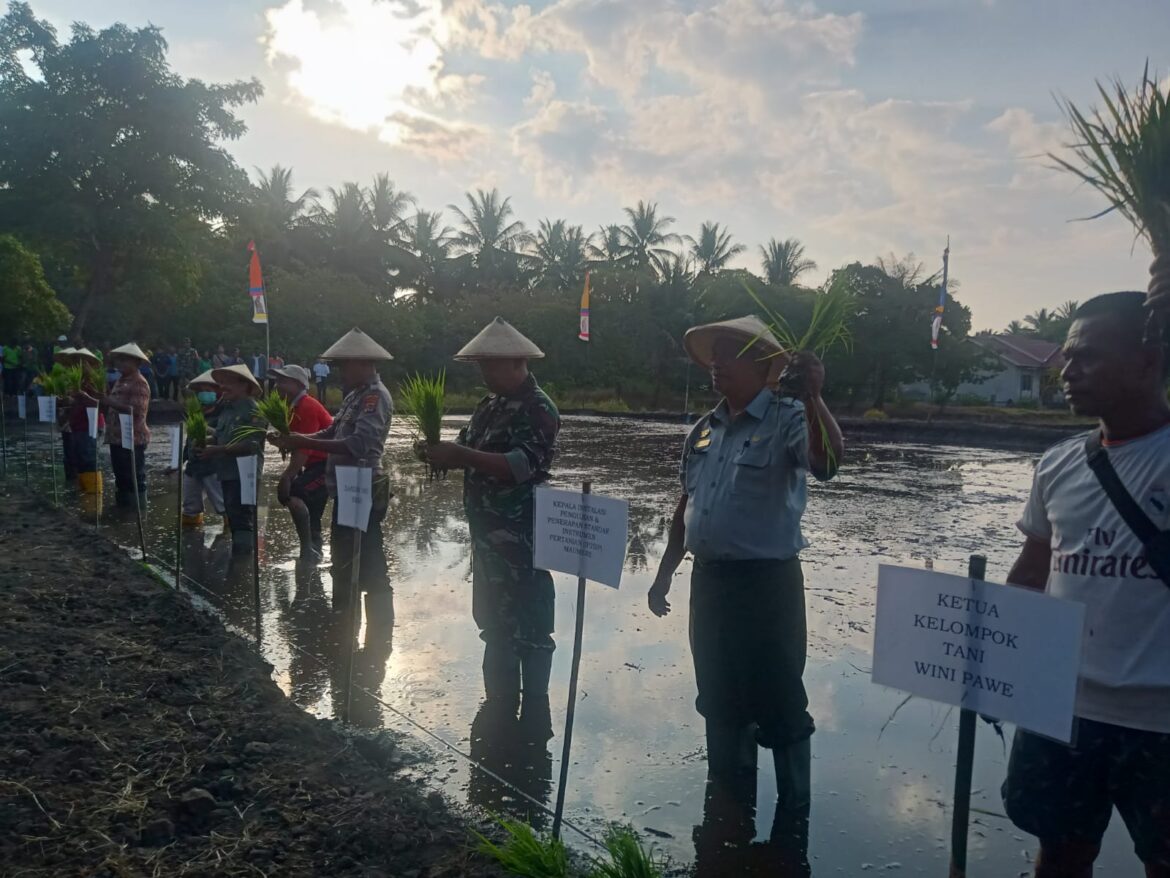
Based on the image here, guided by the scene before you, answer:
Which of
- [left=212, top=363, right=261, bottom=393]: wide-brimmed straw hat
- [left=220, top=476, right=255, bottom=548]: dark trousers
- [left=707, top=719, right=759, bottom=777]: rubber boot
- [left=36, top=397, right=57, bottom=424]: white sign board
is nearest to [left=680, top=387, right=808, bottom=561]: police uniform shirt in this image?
[left=707, top=719, right=759, bottom=777]: rubber boot

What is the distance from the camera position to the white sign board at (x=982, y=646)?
6.48ft

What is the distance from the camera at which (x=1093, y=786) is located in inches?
91.0

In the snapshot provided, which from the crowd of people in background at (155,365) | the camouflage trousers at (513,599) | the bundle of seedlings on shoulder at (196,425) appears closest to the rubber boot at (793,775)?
the camouflage trousers at (513,599)

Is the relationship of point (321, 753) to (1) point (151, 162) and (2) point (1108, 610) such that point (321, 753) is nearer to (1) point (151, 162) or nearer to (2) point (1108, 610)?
(2) point (1108, 610)

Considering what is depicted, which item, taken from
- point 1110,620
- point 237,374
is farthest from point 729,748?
point 237,374

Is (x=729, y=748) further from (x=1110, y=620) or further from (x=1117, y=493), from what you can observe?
(x=1117, y=493)

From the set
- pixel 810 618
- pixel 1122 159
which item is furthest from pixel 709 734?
pixel 810 618

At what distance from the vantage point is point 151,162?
2583 centimetres

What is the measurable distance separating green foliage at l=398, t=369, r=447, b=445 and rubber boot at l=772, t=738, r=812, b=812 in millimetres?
2413

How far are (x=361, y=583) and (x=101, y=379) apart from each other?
579 centimetres

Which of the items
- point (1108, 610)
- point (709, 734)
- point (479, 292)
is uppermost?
point (479, 292)

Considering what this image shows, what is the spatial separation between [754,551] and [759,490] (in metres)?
0.22

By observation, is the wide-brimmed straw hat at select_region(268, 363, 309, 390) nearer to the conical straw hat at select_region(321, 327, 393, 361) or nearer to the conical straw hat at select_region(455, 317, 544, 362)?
the conical straw hat at select_region(321, 327, 393, 361)

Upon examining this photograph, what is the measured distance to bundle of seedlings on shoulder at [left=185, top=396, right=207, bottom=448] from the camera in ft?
26.7
